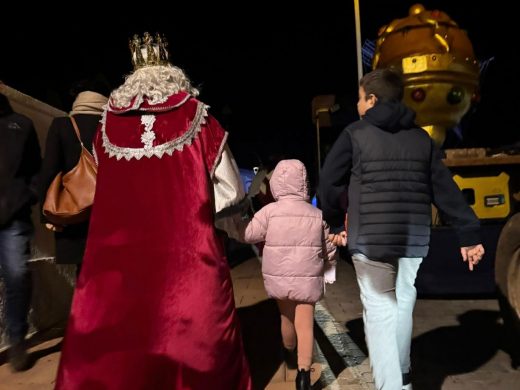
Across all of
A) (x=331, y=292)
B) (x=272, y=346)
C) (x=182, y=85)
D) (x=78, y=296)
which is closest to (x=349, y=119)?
(x=331, y=292)

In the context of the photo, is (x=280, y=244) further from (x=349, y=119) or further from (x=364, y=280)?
(x=349, y=119)

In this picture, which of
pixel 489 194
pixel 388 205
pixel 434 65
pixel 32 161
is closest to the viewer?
pixel 388 205

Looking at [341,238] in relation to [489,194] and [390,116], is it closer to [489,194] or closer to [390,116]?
[390,116]

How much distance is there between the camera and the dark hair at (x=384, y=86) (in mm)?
2602

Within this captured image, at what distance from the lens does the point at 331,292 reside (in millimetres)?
6160

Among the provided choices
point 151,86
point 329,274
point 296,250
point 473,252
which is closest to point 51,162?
point 151,86

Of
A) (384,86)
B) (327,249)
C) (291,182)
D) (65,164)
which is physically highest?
(384,86)

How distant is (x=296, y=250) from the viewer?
10.0 ft

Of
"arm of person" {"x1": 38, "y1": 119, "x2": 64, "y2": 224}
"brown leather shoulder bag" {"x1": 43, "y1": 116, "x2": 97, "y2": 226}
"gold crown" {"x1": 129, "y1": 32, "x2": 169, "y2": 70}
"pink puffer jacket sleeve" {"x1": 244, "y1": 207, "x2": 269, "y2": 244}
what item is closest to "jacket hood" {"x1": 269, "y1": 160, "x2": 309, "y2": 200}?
"pink puffer jacket sleeve" {"x1": 244, "y1": 207, "x2": 269, "y2": 244}

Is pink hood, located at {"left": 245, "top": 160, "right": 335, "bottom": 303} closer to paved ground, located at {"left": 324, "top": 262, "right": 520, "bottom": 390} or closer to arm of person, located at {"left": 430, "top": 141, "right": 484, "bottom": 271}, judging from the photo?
arm of person, located at {"left": 430, "top": 141, "right": 484, "bottom": 271}

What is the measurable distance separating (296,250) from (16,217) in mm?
2006

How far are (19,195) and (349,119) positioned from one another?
6.72 m

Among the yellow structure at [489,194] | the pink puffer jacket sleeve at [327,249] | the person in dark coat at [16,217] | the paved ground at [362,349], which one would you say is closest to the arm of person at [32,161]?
the person in dark coat at [16,217]

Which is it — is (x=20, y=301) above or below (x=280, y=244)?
below
